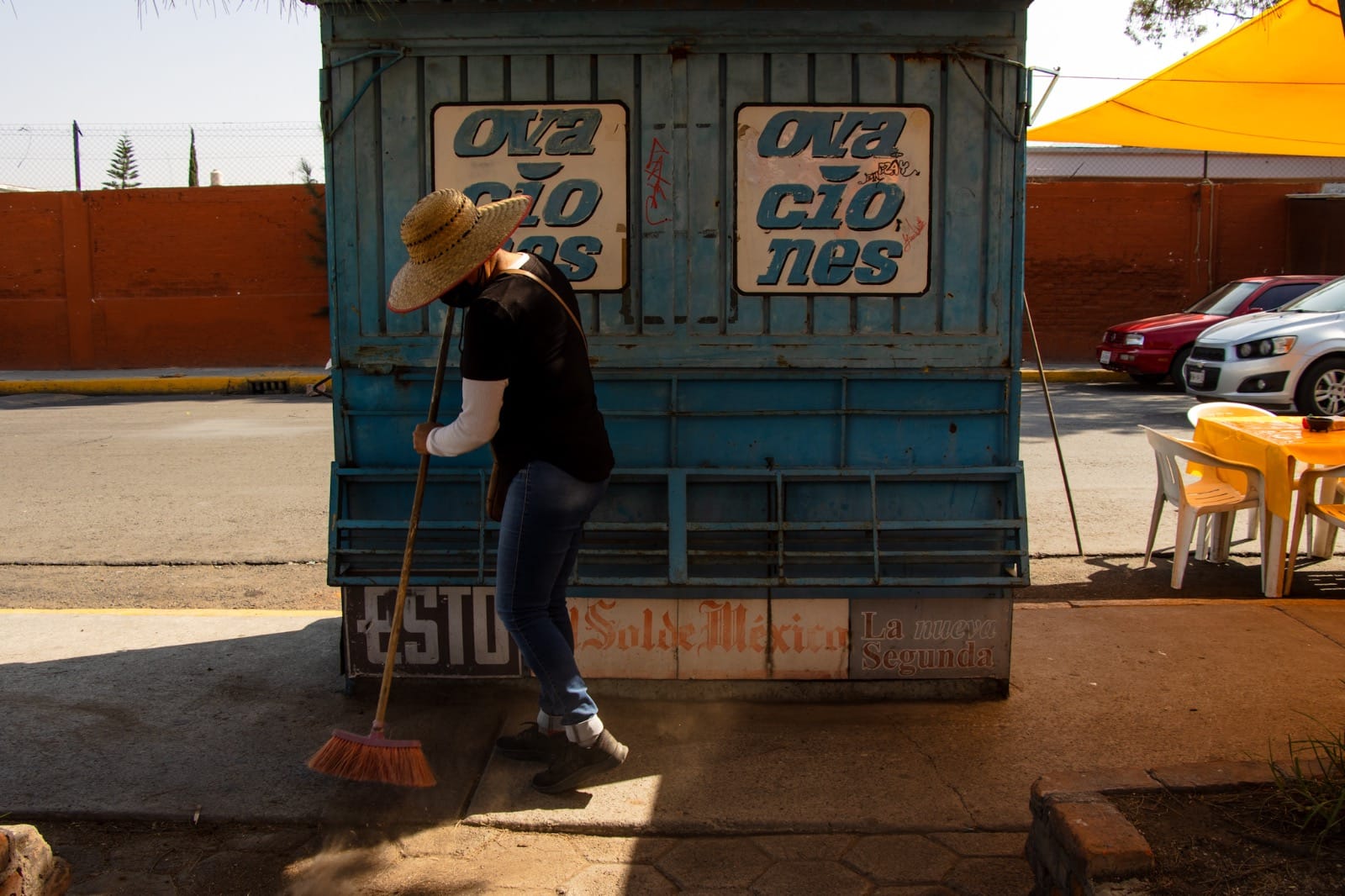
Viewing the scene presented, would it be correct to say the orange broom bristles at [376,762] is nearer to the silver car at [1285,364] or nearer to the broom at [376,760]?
the broom at [376,760]

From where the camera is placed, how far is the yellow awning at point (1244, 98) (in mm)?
8125

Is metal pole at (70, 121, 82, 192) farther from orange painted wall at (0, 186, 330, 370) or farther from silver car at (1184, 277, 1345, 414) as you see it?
silver car at (1184, 277, 1345, 414)

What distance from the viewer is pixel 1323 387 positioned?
12984 millimetres

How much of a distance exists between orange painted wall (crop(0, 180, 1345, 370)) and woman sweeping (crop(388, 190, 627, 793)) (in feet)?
56.5

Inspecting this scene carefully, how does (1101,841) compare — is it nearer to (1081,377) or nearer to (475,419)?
(475,419)

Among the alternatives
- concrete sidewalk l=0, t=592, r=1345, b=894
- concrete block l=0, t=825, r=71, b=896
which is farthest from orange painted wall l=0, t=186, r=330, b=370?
concrete block l=0, t=825, r=71, b=896

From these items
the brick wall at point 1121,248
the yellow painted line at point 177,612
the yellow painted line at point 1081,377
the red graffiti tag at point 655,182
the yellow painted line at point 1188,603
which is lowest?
the yellow painted line at point 177,612

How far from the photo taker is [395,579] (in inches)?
176

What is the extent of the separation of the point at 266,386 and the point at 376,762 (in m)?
15.2

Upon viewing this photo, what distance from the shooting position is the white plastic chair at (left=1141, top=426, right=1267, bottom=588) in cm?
606

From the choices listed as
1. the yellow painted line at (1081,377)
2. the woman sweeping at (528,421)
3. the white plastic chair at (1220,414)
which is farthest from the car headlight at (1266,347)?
the woman sweeping at (528,421)

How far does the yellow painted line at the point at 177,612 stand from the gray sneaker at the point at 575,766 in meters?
2.26

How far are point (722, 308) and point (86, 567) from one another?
4.55 metres

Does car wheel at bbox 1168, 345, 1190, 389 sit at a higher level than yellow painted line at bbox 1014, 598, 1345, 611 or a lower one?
higher
